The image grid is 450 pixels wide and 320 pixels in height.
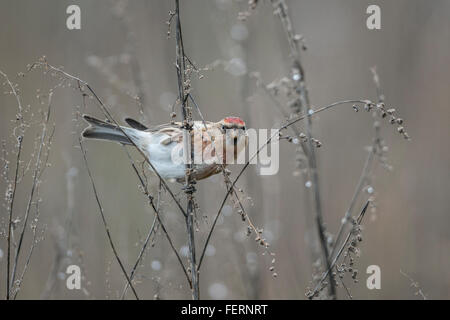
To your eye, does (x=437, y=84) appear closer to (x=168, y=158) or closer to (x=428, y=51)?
(x=428, y=51)

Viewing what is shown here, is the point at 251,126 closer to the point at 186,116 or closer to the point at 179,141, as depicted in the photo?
the point at 179,141

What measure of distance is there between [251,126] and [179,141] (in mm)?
481

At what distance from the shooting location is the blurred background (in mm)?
4035

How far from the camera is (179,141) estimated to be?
12.2 feet

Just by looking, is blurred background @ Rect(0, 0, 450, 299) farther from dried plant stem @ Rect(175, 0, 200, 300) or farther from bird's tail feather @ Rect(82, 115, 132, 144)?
dried plant stem @ Rect(175, 0, 200, 300)

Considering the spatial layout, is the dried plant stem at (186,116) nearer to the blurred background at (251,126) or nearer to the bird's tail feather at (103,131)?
the blurred background at (251,126)

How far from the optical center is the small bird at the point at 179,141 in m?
3.24

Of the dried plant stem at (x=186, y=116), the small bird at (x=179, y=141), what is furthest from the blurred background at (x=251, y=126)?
the dried plant stem at (x=186, y=116)

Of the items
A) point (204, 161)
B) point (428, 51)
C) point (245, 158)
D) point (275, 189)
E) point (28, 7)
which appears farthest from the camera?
point (28, 7)

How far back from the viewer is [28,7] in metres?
6.25

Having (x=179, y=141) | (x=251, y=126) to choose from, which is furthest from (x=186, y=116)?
(x=251, y=126)
